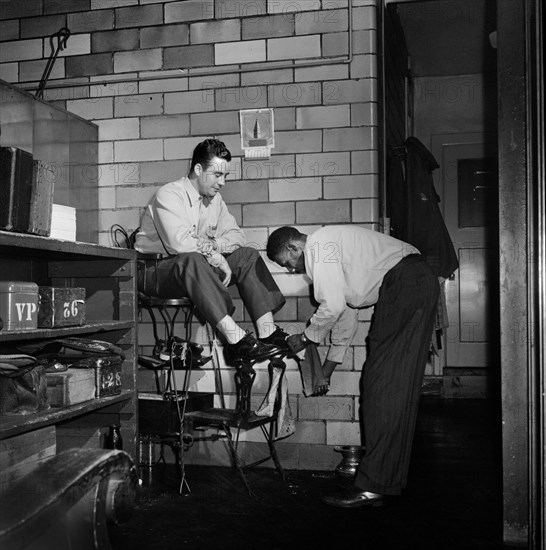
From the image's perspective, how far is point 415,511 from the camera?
332 cm

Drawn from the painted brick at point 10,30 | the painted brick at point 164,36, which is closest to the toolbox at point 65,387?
the painted brick at point 164,36

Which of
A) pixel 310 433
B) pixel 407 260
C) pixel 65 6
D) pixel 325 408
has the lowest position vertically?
pixel 310 433

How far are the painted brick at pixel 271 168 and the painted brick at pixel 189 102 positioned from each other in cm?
44

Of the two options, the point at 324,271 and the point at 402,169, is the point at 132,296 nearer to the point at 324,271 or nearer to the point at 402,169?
the point at 324,271

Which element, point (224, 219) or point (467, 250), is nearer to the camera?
point (224, 219)

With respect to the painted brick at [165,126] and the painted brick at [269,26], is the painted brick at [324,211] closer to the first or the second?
the painted brick at [165,126]

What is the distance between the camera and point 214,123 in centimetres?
432

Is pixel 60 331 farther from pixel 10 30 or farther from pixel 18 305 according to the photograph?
pixel 10 30

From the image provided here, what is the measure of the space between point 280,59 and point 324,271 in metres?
1.44

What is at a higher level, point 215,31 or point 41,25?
point 41,25

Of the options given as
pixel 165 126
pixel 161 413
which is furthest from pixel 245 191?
pixel 161 413

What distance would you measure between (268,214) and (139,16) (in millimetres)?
1509

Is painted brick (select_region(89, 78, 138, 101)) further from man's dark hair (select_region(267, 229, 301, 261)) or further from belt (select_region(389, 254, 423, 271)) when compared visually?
belt (select_region(389, 254, 423, 271))

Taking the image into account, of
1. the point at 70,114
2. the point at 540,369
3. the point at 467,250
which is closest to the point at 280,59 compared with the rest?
the point at 70,114
